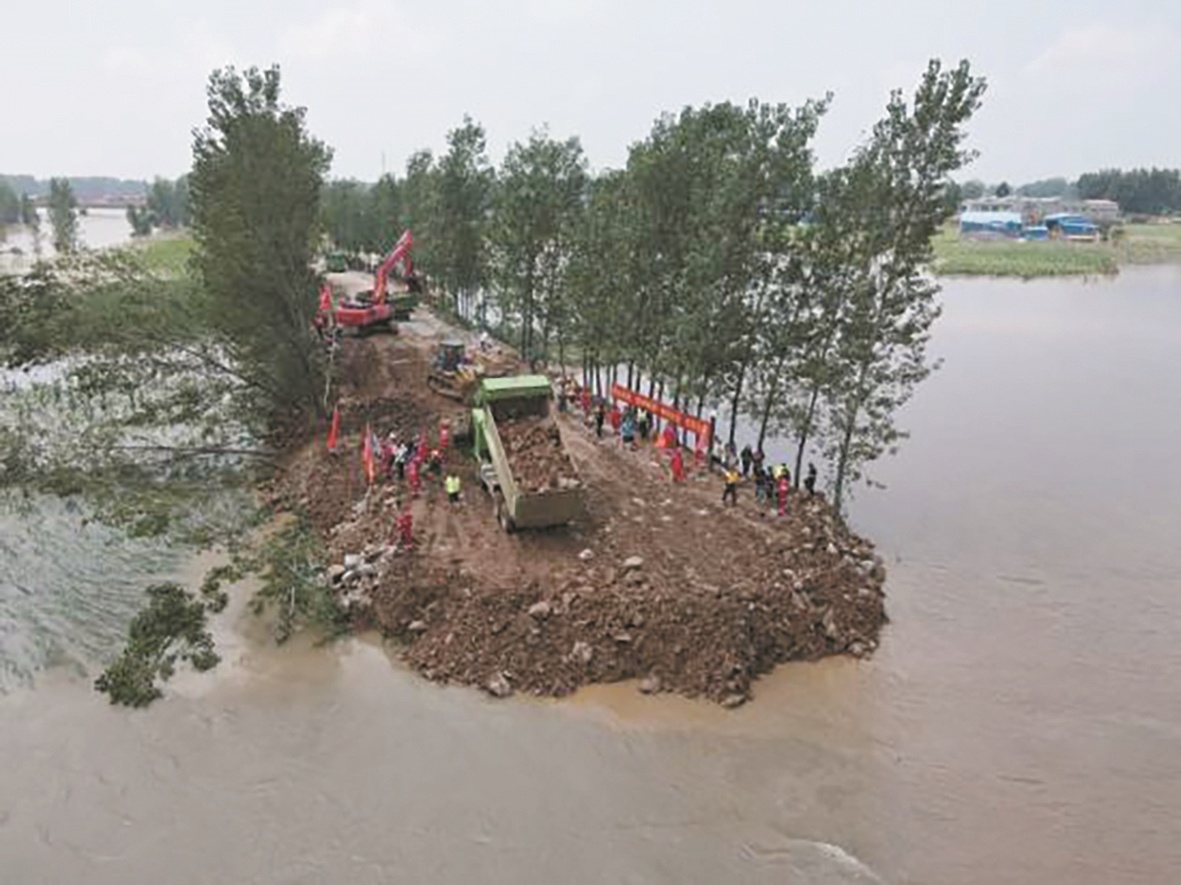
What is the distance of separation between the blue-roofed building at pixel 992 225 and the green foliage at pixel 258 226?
119m

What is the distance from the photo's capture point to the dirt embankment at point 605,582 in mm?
14164

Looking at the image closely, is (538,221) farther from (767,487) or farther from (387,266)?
(767,487)

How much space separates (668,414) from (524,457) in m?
6.36

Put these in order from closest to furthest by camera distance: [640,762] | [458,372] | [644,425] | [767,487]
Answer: [640,762] < [767,487] < [644,425] < [458,372]

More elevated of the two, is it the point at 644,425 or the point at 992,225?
the point at 992,225

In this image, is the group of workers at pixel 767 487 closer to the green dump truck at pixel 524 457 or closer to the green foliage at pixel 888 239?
the green foliage at pixel 888 239

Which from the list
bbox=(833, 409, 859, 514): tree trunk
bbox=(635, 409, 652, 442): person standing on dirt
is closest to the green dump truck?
bbox=(635, 409, 652, 442): person standing on dirt

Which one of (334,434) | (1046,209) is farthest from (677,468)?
(1046,209)

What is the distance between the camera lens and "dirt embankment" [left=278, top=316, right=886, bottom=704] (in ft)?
46.5

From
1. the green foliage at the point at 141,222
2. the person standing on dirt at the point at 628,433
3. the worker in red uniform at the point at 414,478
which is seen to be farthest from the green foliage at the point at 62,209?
the person standing on dirt at the point at 628,433

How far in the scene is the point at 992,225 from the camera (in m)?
123

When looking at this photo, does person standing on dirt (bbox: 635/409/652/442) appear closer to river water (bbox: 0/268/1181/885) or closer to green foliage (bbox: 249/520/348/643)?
river water (bbox: 0/268/1181/885)

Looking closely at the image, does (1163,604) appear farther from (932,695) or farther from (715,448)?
(715,448)

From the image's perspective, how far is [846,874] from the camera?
1041 cm
